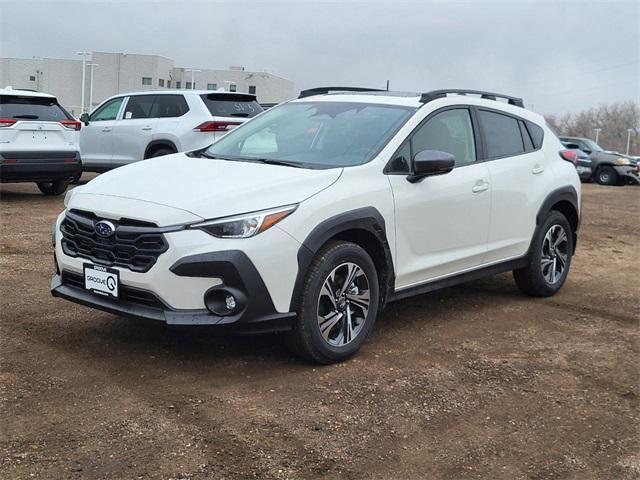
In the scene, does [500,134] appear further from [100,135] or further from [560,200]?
[100,135]

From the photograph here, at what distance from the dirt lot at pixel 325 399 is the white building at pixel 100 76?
58.5 m

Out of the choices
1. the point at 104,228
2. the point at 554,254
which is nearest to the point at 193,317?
the point at 104,228

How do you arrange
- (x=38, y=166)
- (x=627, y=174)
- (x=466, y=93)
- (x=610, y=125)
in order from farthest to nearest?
1. (x=610, y=125)
2. (x=627, y=174)
3. (x=38, y=166)
4. (x=466, y=93)

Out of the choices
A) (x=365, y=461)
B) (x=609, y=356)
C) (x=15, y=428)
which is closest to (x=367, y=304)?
(x=365, y=461)

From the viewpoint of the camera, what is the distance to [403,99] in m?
5.50

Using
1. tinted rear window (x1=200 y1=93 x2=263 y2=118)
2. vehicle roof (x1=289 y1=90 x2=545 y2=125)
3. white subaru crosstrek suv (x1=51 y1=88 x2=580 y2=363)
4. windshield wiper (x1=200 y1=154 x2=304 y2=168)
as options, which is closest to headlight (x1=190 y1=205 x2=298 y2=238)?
white subaru crosstrek suv (x1=51 y1=88 x2=580 y2=363)

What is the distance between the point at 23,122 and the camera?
10.7 meters

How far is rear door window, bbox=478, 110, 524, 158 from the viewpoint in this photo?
594 cm

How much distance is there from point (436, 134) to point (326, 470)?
293 cm

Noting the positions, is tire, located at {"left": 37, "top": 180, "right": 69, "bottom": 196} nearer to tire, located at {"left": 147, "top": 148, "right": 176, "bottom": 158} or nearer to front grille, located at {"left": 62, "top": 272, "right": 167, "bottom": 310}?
tire, located at {"left": 147, "top": 148, "right": 176, "bottom": 158}

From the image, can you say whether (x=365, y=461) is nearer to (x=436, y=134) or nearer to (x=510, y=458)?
(x=510, y=458)

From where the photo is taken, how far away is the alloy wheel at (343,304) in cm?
444

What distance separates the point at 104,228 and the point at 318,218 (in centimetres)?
125

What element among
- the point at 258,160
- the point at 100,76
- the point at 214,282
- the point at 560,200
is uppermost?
the point at 100,76
